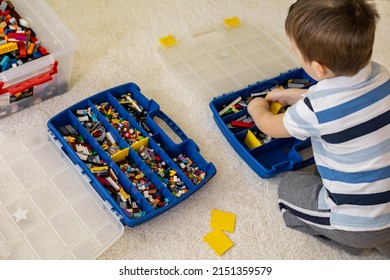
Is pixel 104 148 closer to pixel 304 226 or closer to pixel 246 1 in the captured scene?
pixel 304 226

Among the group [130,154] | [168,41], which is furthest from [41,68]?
[168,41]

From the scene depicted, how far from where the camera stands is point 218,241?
1117mm

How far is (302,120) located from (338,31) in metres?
0.19

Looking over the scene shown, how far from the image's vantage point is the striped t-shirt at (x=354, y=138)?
0.96 metres

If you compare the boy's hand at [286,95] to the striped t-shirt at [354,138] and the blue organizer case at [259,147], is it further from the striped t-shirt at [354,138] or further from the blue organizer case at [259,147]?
the striped t-shirt at [354,138]

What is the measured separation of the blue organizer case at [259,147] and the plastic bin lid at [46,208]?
358mm

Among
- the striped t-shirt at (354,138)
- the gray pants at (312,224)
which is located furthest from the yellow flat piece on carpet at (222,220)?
the striped t-shirt at (354,138)

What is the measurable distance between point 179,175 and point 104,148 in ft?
0.63

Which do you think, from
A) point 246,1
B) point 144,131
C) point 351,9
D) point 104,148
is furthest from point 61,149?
point 246,1

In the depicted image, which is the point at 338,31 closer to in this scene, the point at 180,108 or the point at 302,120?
the point at 302,120

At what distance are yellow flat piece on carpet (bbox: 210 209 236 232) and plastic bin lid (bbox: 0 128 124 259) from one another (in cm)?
21
